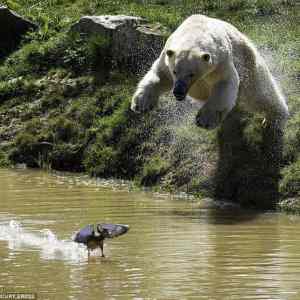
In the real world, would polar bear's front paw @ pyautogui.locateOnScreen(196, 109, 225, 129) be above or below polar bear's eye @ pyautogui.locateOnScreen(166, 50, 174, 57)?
below

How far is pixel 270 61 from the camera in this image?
1380cm

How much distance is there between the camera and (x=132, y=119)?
1329cm

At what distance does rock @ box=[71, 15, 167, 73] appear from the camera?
14.5 metres

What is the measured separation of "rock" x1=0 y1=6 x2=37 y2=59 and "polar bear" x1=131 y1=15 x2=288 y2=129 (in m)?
6.12

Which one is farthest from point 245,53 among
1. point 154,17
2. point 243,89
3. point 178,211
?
point 154,17

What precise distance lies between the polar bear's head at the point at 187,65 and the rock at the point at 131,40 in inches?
181

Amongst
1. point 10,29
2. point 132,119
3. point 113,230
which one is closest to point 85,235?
point 113,230

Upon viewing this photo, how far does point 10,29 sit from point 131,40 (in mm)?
2990

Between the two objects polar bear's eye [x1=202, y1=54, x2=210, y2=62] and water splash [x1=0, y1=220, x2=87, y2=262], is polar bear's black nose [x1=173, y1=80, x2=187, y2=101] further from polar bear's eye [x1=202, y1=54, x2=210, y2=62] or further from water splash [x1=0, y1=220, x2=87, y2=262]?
water splash [x1=0, y1=220, x2=87, y2=262]

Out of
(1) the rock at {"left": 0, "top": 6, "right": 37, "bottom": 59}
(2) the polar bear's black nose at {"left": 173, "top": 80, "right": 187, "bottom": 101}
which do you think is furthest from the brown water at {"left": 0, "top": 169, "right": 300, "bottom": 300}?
(1) the rock at {"left": 0, "top": 6, "right": 37, "bottom": 59}

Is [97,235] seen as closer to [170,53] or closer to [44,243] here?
[44,243]

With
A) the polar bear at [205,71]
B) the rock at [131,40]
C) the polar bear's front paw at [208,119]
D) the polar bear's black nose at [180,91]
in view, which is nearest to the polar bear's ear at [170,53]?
the polar bear at [205,71]

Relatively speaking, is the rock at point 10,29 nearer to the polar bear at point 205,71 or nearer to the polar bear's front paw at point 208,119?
the polar bear at point 205,71

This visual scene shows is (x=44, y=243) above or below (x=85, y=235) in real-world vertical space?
below
